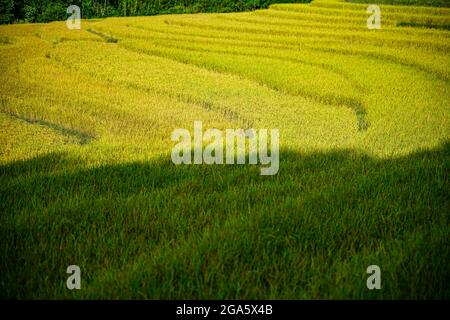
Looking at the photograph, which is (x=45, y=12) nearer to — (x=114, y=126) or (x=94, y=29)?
(x=94, y=29)

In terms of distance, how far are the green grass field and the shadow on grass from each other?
12 mm

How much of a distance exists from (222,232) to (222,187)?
4.00 ft

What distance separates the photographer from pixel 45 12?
3145 cm

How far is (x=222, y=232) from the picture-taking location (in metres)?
2.38

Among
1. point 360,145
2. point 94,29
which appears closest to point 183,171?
point 360,145

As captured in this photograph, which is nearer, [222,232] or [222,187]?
[222,232]

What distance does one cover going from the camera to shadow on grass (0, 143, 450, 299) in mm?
1922

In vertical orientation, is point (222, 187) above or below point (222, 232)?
above

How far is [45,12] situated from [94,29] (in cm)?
1367

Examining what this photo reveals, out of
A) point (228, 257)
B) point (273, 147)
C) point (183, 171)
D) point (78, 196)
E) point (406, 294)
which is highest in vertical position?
point (273, 147)

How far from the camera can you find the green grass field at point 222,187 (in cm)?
200

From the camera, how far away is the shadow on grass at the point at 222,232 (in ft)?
6.31

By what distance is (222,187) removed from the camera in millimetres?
3584

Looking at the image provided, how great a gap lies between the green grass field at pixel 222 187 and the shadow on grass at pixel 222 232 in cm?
1
